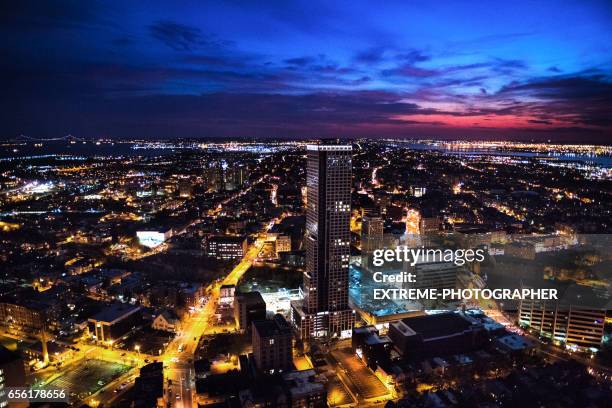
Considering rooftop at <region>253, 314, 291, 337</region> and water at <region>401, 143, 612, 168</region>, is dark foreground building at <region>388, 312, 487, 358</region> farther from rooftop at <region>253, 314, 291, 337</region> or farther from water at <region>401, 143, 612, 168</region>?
water at <region>401, 143, 612, 168</region>

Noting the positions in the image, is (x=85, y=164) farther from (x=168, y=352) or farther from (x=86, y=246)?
(x=168, y=352)

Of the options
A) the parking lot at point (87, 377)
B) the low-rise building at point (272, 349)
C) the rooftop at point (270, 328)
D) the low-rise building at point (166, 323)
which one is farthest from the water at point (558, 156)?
the parking lot at point (87, 377)

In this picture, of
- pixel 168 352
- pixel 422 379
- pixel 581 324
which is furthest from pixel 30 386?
pixel 581 324

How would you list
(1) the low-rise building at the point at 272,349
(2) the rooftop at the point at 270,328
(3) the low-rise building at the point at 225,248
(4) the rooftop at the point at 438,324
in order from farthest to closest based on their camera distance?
(3) the low-rise building at the point at 225,248, (4) the rooftop at the point at 438,324, (2) the rooftop at the point at 270,328, (1) the low-rise building at the point at 272,349

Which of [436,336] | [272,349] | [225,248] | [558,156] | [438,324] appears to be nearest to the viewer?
[272,349]

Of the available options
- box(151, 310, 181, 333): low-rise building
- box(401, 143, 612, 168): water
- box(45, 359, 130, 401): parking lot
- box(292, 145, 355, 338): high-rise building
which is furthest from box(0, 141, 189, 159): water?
box(292, 145, 355, 338): high-rise building

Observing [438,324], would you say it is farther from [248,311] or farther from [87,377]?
[87,377]

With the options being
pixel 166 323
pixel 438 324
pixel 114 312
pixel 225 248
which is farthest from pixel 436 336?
pixel 225 248

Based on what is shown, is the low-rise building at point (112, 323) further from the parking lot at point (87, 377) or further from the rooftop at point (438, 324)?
the rooftop at point (438, 324)
